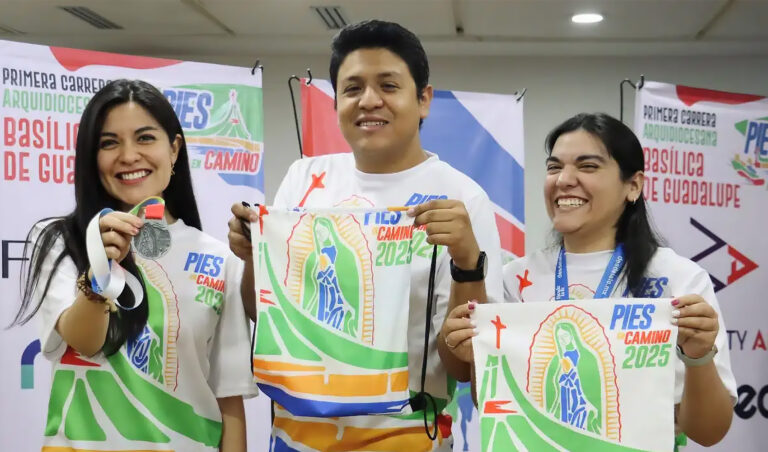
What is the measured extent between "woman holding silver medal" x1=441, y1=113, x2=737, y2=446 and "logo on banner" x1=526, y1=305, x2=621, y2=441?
223 millimetres

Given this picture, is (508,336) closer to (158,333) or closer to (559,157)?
(559,157)

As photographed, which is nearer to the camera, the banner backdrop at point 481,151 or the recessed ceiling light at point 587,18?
the banner backdrop at point 481,151

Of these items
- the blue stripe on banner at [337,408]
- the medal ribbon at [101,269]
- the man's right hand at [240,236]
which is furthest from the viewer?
the man's right hand at [240,236]

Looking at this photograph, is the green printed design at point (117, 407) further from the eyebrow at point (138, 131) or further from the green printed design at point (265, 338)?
the eyebrow at point (138, 131)

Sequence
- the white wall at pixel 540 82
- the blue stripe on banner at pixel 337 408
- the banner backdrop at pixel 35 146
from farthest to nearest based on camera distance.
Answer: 1. the white wall at pixel 540 82
2. the banner backdrop at pixel 35 146
3. the blue stripe on banner at pixel 337 408

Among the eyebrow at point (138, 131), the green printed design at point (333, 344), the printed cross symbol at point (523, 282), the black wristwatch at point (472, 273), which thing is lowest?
the green printed design at point (333, 344)

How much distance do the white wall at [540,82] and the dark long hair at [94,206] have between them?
13.2 feet

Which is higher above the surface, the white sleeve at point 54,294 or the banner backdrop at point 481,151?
the banner backdrop at point 481,151

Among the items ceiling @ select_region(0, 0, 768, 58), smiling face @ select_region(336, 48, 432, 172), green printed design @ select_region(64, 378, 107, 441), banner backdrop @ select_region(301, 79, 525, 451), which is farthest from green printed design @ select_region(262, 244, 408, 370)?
ceiling @ select_region(0, 0, 768, 58)

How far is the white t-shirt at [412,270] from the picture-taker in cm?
177

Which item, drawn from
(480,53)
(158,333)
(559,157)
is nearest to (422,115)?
(559,157)

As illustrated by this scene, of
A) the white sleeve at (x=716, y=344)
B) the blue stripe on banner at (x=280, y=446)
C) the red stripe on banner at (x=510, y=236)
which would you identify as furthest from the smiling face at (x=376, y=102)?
the red stripe on banner at (x=510, y=236)

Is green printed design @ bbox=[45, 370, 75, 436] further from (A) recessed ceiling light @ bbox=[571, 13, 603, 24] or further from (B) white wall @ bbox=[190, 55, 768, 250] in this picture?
(B) white wall @ bbox=[190, 55, 768, 250]

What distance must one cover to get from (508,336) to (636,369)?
0.90 feet
